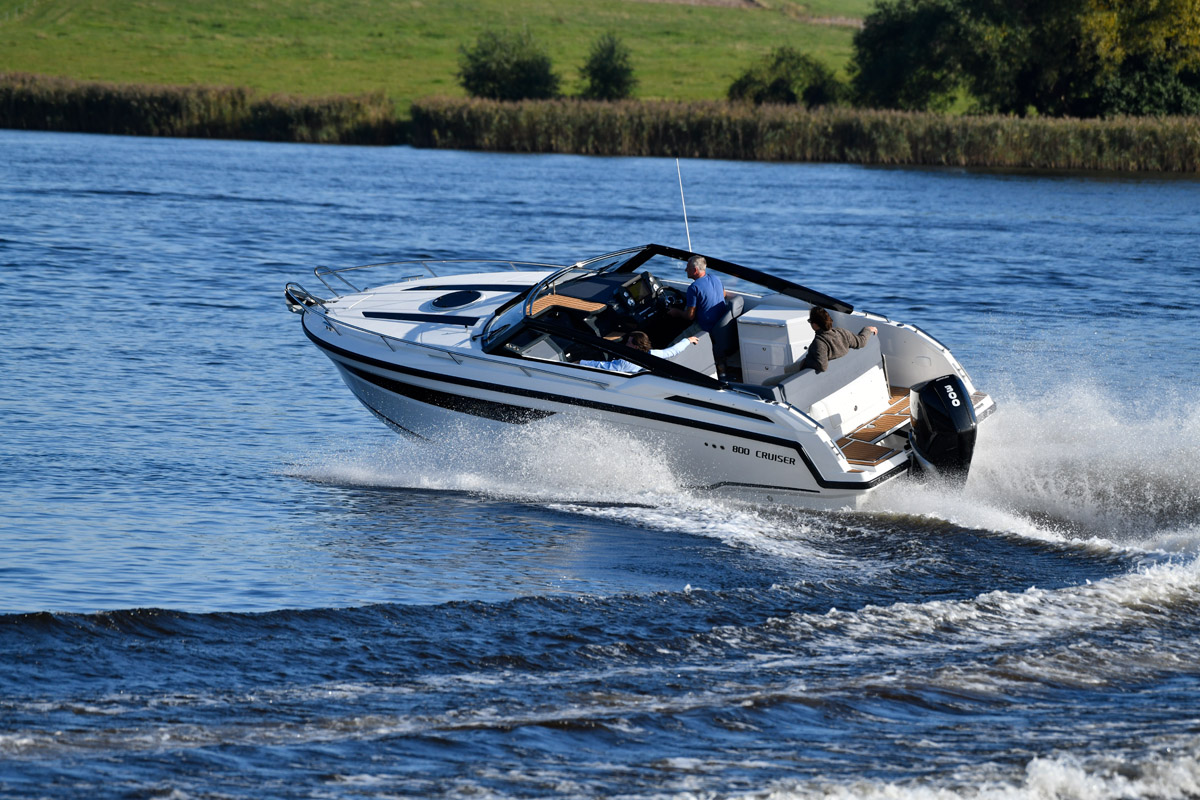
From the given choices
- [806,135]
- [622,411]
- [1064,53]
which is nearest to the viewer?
[622,411]

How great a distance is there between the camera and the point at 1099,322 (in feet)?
56.0

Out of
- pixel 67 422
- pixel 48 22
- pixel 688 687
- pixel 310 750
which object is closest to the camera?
pixel 310 750

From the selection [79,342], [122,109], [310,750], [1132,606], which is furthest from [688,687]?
[122,109]

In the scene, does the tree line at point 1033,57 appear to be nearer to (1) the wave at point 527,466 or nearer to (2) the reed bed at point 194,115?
(2) the reed bed at point 194,115

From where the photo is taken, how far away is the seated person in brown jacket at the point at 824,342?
9.23 m

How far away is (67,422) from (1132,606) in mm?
8674

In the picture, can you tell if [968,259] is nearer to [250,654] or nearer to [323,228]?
[323,228]

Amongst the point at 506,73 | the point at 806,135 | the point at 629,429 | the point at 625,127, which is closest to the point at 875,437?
the point at 629,429

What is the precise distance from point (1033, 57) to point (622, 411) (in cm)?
4050

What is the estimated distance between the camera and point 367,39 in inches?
2766

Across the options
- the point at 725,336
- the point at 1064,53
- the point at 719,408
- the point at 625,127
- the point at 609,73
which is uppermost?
the point at 609,73

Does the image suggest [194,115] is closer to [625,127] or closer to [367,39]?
[625,127]

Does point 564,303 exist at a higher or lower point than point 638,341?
higher

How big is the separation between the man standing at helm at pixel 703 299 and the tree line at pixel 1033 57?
38705mm
